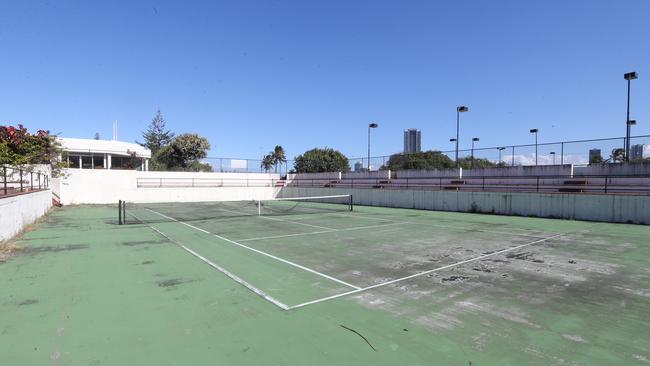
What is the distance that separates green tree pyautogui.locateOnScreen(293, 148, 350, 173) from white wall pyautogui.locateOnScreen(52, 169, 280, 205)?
1789 cm

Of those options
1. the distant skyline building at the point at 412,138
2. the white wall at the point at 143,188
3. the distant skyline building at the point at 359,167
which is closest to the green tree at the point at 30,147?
the white wall at the point at 143,188

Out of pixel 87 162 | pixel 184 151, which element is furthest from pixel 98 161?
pixel 184 151

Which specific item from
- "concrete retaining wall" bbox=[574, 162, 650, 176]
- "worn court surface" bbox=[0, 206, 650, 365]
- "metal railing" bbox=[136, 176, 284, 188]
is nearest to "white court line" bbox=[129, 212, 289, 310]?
"worn court surface" bbox=[0, 206, 650, 365]

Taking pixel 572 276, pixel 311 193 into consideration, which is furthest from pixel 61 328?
pixel 311 193

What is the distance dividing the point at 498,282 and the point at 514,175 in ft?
67.8

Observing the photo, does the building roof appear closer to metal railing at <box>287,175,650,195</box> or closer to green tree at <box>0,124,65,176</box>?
green tree at <box>0,124,65,176</box>

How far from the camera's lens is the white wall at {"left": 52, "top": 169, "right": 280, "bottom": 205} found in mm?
30000

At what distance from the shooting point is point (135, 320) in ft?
15.7

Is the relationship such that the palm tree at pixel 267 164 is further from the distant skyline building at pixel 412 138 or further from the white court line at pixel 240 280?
the distant skyline building at pixel 412 138

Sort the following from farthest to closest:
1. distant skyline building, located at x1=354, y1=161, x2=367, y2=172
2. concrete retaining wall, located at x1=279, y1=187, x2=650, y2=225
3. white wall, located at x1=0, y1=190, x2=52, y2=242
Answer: distant skyline building, located at x1=354, y1=161, x2=367, y2=172, concrete retaining wall, located at x1=279, y1=187, x2=650, y2=225, white wall, located at x1=0, y1=190, x2=52, y2=242

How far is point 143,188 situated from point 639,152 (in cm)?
3977

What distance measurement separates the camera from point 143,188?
34.8 m

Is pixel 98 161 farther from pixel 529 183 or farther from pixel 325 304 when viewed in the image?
pixel 325 304

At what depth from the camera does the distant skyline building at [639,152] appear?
20.4 m
